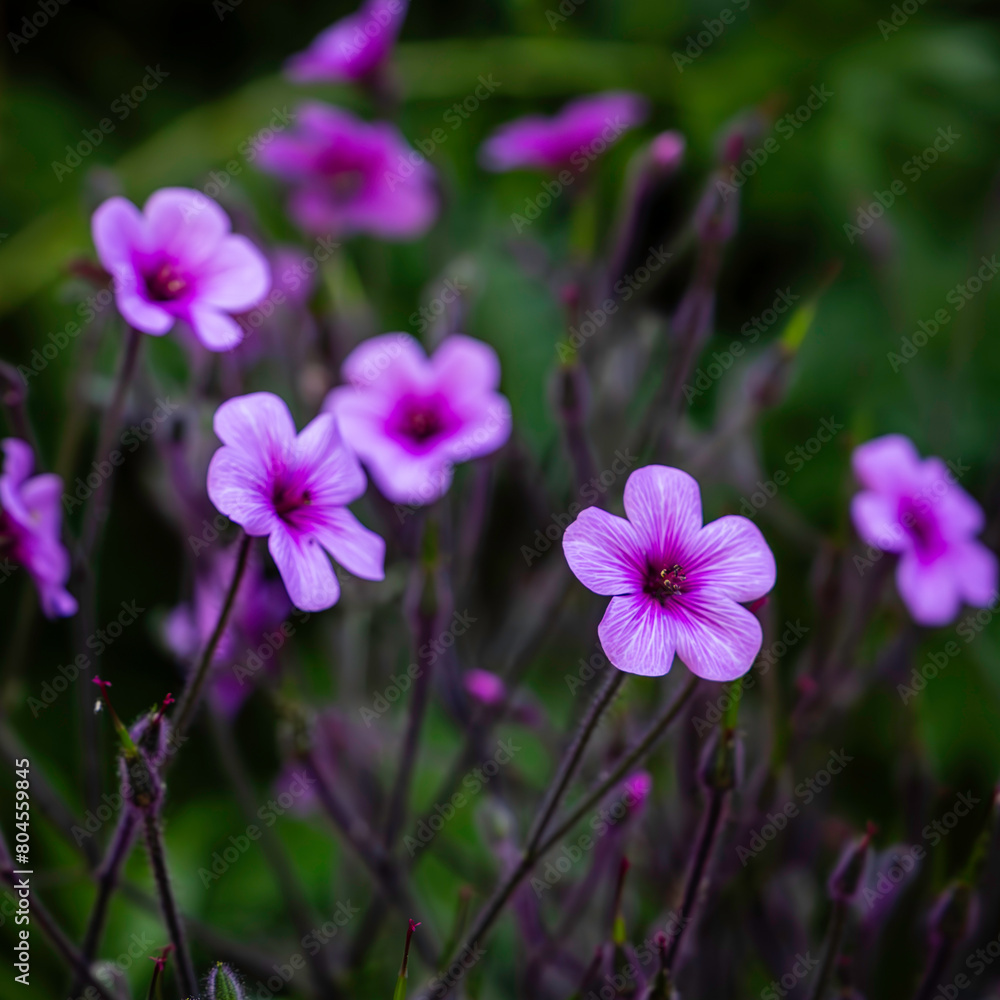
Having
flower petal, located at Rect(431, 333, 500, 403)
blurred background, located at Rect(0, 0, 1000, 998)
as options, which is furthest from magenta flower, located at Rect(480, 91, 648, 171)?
flower petal, located at Rect(431, 333, 500, 403)

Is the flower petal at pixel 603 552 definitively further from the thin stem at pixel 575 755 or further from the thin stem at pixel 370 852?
the thin stem at pixel 370 852

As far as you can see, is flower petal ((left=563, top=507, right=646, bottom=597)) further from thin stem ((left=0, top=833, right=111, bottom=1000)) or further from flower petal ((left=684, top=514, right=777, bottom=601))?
thin stem ((left=0, top=833, right=111, bottom=1000))

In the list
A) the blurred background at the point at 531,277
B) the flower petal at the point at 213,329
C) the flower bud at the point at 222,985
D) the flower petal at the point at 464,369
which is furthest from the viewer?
the blurred background at the point at 531,277

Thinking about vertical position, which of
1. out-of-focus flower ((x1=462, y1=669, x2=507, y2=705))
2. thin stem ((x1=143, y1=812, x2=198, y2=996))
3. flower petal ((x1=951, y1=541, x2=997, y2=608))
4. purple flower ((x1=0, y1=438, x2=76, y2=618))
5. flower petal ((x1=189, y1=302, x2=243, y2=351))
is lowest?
thin stem ((x1=143, y1=812, x2=198, y2=996))

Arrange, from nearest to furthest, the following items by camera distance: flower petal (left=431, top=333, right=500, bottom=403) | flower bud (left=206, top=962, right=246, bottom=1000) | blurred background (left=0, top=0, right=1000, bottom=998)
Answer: flower bud (left=206, top=962, right=246, bottom=1000)
flower petal (left=431, top=333, right=500, bottom=403)
blurred background (left=0, top=0, right=1000, bottom=998)

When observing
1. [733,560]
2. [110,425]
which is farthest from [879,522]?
[110,425]

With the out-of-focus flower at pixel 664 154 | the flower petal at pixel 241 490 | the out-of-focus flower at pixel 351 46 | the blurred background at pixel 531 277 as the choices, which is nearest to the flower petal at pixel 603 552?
the flower petal at pixel 241 490

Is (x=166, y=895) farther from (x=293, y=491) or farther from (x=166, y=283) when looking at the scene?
(x=166, y=283)
